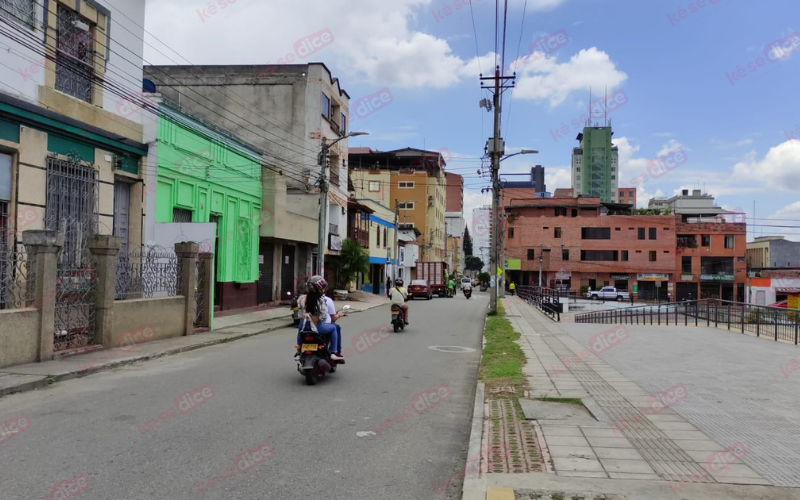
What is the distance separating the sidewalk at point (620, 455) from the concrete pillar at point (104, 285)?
26.9 feet

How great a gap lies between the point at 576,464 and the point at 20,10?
1414 cm

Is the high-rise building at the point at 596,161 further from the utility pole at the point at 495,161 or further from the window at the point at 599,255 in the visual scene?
the utility pole at the point at 495,161

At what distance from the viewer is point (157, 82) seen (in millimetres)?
33312

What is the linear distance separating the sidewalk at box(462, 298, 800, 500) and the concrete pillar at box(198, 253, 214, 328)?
1050 centimetres

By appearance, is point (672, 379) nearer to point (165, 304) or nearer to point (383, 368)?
point (383, 368)

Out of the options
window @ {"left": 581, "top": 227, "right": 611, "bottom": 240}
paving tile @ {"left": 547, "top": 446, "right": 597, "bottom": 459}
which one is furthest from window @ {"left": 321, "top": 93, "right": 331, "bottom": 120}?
window @ {"left": 581, "top": 227, "right": 611, "bottom": 240}

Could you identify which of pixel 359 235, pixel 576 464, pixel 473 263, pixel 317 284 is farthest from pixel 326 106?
pixel 473 263

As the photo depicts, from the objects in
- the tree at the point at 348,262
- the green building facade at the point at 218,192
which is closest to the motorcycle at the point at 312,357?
the green building facade at the point at 218,192

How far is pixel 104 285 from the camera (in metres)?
11.6

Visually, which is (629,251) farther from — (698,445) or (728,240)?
(698,445)

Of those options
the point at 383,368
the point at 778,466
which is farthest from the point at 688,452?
the point at 383,368

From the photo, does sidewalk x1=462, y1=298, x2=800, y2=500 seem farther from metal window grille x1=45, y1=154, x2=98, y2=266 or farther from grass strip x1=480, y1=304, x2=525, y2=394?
metal window grille x1=45, y1=154, x2=98, y2=266

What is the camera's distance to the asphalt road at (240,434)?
4.59 m

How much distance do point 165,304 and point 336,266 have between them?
2331cm
